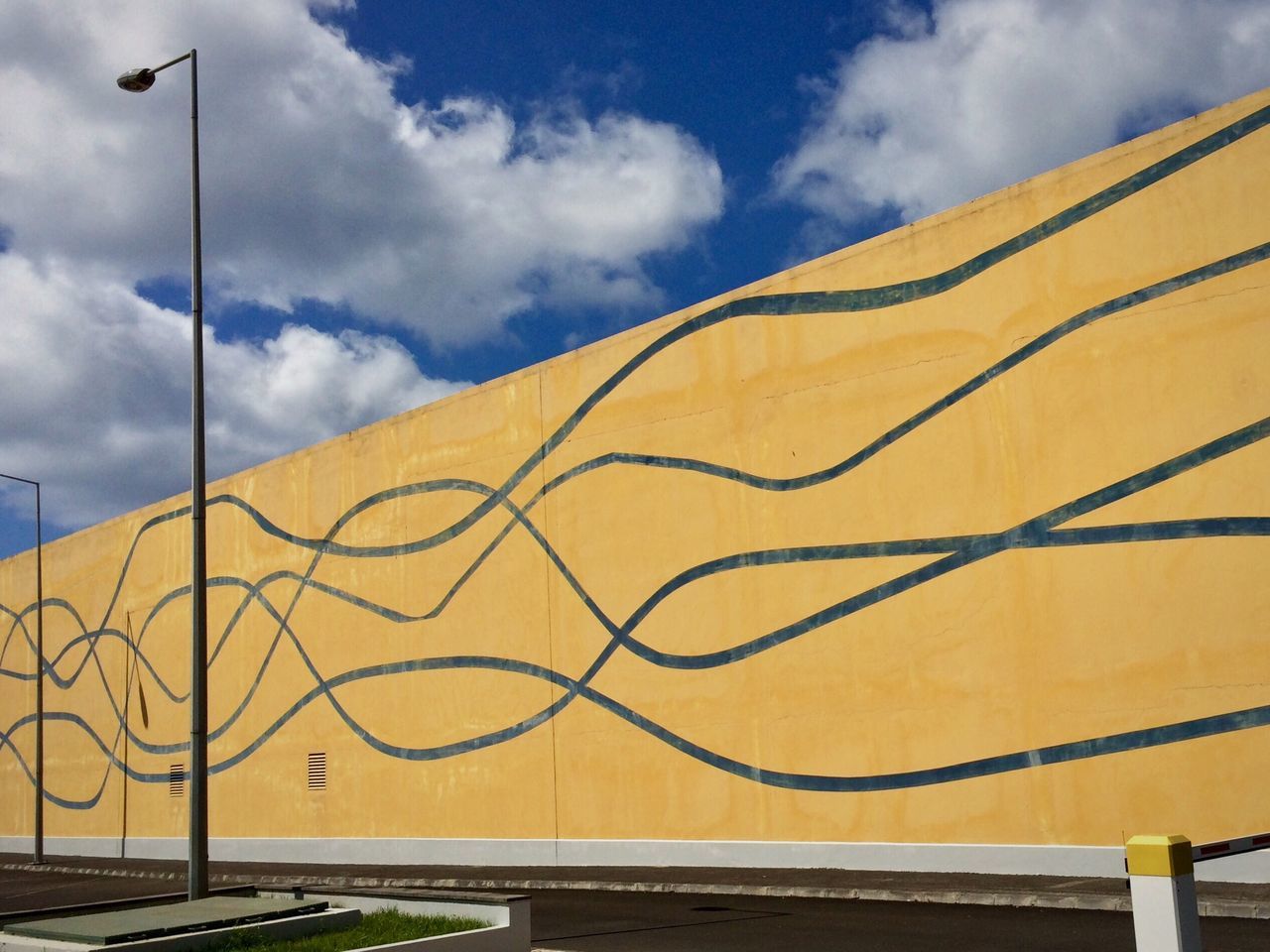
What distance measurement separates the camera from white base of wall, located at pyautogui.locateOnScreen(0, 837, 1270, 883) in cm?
1391

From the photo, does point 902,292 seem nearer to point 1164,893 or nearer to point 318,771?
point 1164,893

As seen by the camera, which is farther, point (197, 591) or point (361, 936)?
point (197, 591)

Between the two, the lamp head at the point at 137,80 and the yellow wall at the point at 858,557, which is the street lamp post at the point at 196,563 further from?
the yellow wall at the point at 858,557

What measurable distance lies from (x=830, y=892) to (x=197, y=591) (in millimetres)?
7283

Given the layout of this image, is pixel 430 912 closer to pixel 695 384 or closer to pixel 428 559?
pixel 695 384

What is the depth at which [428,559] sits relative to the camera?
74.5 feet

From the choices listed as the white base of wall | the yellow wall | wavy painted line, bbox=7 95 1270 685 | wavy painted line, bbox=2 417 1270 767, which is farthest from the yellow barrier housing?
wavy painted line, bbox=7 95 1270 685

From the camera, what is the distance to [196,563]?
14008 mm

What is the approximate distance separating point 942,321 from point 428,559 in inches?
409

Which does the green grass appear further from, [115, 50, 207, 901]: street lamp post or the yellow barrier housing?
the yellow barrier housing

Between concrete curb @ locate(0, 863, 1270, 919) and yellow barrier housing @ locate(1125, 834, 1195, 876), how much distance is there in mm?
5980

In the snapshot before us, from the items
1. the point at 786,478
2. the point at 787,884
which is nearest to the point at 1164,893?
the point at 787,884

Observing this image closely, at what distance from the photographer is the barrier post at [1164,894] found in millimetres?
6113

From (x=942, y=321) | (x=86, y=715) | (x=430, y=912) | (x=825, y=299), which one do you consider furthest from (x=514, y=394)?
(x=86, y=715)
